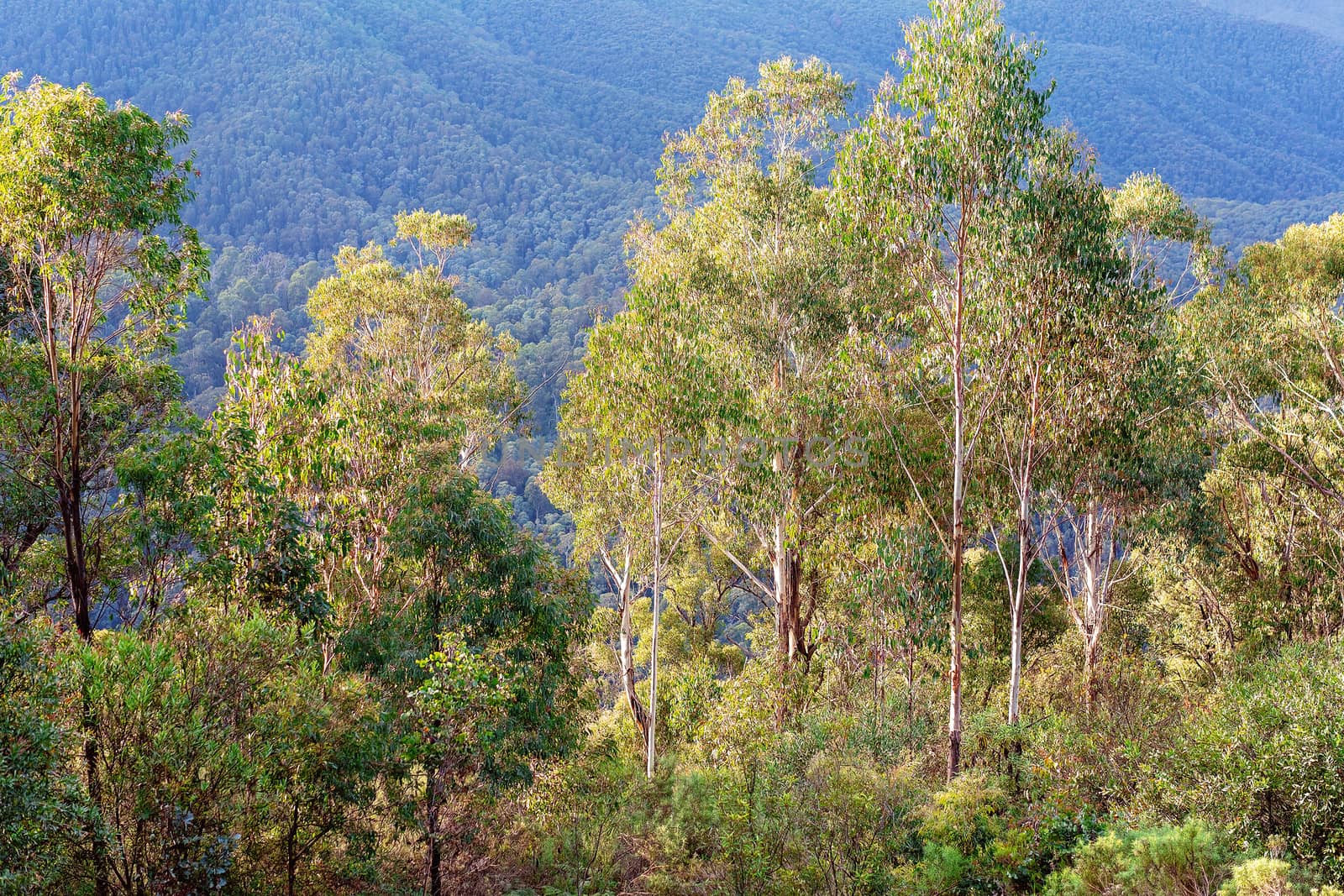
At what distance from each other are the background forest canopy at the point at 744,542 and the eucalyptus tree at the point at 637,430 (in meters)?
0.09

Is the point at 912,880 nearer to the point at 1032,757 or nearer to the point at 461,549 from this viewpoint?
the point at 1032,757

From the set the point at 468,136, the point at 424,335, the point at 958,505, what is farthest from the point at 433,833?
the point at 468,136

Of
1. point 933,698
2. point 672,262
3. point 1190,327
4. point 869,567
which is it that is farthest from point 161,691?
point 1190,327

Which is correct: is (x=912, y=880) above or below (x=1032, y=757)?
below

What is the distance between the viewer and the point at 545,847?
11.8 meters

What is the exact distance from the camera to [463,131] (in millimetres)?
145125

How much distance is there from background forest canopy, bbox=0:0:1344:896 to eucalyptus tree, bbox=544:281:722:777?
0.28 feet

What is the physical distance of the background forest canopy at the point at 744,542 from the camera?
7.58 meters

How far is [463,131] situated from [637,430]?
142740 millimetres

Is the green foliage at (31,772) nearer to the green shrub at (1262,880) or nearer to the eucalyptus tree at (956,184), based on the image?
the green shrub at (1262,880)

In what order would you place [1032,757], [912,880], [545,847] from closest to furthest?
1. [912,880]
2. [1032,757]
3. [545,847]

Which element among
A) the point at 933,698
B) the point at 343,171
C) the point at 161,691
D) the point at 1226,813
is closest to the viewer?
the point at 161,691

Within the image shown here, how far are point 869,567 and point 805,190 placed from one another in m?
8.25

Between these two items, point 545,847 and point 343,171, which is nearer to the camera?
point 545,847
